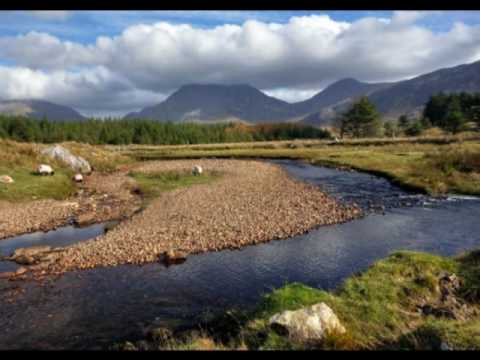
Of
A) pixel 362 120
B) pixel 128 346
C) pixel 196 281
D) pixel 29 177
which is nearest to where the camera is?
pixel 128 346

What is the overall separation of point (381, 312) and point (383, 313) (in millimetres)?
59

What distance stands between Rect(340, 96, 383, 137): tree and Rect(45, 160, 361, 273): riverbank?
93464 mm

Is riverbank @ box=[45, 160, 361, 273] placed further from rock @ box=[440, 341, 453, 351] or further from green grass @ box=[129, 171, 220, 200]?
rock @ box=[440, 341, 453, 351]

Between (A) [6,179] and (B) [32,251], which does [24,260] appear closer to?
(B) [32,251]

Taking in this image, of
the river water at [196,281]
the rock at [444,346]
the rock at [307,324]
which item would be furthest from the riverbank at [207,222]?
the rock at [444,346]

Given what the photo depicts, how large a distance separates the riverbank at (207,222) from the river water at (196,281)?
3.41 ft

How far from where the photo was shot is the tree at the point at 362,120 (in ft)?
396

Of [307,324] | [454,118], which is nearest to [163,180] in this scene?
[307,324]

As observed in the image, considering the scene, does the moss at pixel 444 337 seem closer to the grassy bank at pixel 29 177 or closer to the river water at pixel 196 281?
the river water at pixel 196 281

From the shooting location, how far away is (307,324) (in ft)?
26.2

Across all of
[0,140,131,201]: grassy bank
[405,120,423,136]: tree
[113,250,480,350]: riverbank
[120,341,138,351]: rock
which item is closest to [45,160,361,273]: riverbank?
[120,341,138,351]: rock

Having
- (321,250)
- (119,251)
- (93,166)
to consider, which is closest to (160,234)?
(119,251)

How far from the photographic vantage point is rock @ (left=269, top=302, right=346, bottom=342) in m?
7.81
